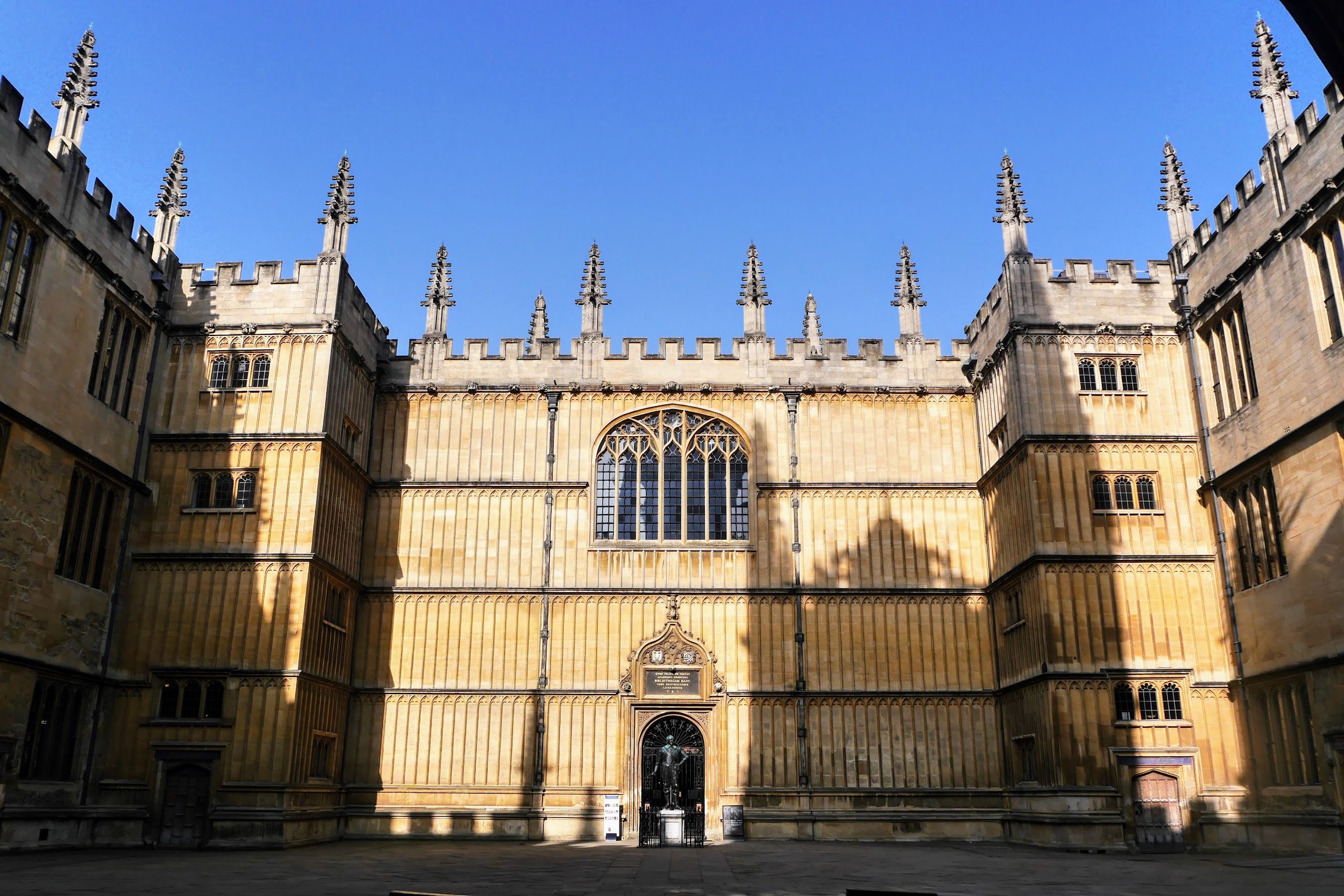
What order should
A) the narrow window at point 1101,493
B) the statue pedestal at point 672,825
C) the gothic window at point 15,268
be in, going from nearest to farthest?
the gothic window at point 15,268
the statue pedestal at point 672,825
the narrow window at point 1101,493

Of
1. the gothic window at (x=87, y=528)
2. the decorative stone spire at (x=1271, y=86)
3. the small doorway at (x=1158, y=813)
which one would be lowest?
the small doorway at (x=1158, y=813)

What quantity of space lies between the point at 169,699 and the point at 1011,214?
24.2m

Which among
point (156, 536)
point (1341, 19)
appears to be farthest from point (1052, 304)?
point (156, 536)

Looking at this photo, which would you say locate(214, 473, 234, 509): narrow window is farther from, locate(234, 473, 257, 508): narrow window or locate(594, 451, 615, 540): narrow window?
locate(594, 451, 615, 540): narrow window

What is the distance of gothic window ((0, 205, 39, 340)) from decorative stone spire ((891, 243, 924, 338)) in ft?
72.7

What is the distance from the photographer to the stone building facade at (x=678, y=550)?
2202cm

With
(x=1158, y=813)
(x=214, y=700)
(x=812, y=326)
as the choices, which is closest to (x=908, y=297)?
(x=812, y=326)

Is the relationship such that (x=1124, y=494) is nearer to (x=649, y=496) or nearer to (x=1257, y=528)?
(x=1257, y=528)

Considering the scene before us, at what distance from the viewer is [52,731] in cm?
2230

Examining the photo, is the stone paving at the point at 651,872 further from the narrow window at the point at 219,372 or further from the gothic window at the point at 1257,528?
the narrow window at the point at 219,372

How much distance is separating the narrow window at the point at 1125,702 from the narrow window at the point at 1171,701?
719mm

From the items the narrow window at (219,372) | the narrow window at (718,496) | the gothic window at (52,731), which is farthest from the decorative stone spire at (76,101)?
the narrow window at (718,496)

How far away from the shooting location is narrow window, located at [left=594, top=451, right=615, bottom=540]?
29031 mm

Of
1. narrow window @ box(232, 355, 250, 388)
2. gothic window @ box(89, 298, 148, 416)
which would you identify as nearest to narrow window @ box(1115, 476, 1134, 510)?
narrow window @ box(232, 355, 250, 388)
